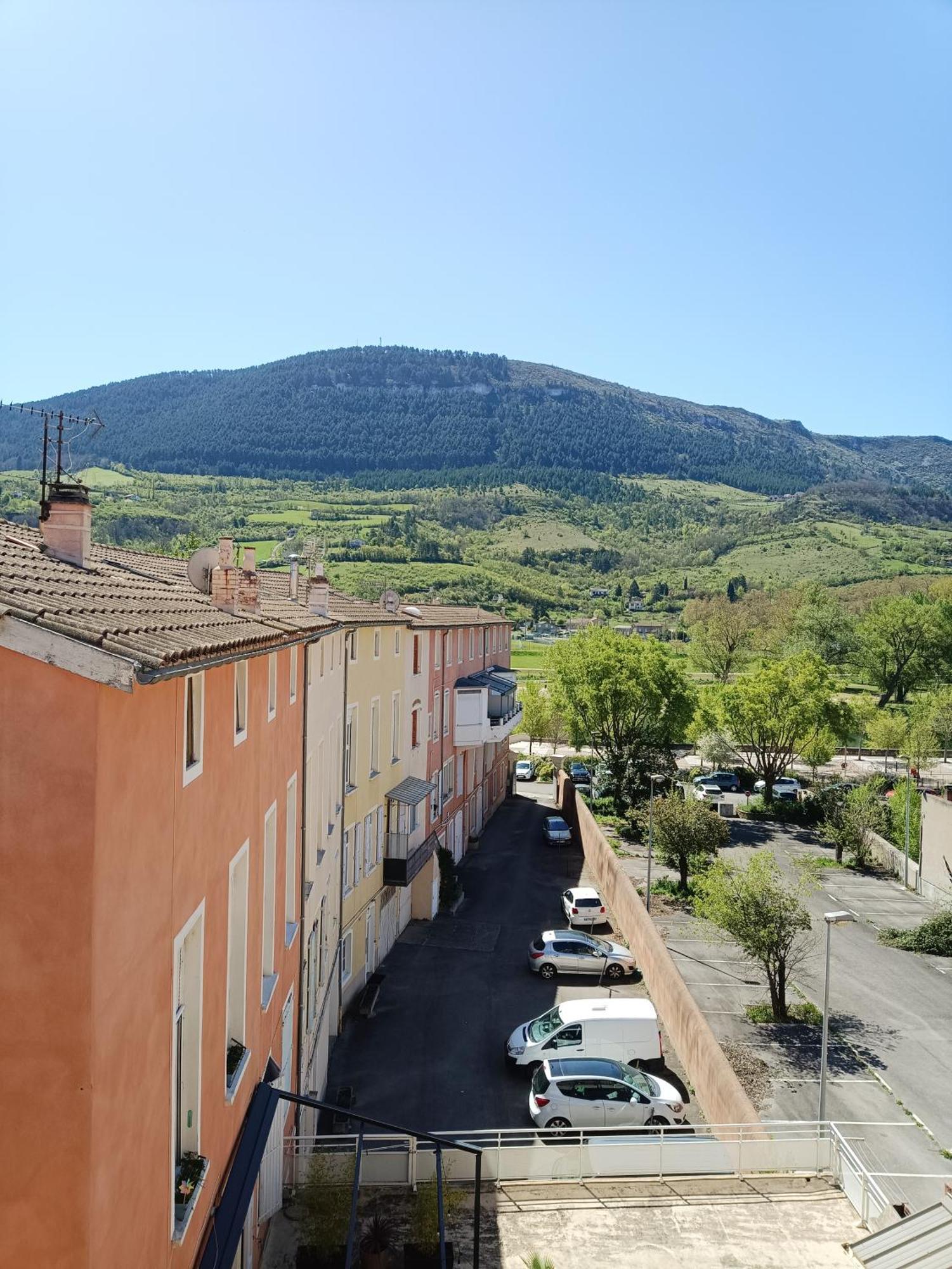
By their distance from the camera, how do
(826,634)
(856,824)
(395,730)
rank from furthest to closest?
(826,634) → (856,824) → (395,730)

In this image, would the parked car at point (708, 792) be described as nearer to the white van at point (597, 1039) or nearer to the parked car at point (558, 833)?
the parked car at point (558, 833)

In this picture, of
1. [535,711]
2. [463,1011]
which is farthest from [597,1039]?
[535,711]

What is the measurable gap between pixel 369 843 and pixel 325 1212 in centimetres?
1389

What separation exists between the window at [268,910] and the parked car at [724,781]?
48.4 m

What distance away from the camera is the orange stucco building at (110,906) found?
15.4 feet

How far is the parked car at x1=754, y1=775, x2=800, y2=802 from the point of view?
56.6m

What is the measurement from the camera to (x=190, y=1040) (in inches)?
293

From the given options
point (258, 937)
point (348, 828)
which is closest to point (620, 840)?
point (348, 828)

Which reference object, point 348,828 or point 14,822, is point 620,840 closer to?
point 348,828

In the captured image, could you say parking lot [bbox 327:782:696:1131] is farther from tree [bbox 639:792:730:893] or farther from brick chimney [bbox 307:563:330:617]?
brick chimney [bbox 307:563:330:617]

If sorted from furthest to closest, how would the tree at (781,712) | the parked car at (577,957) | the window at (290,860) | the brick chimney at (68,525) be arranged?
the tree at (781,712), the parked car at (577,957), the window at (290,860), the brick chimney at (68,525)

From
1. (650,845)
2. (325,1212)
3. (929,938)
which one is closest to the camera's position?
(325,1212)

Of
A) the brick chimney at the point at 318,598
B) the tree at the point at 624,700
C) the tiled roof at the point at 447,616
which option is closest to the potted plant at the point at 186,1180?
the brick chimney at the point at 318,598

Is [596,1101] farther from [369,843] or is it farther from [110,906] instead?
[110,906]
